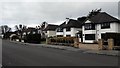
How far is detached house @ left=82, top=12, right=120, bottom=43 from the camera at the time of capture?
48219 millimetres

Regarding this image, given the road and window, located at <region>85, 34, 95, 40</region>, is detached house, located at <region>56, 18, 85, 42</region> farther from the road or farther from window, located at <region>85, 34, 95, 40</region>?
the road

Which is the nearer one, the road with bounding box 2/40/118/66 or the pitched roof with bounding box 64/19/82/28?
the road with bounding box 2/40/118/66

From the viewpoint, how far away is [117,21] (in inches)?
1882

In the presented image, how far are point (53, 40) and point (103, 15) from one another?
14.7 m

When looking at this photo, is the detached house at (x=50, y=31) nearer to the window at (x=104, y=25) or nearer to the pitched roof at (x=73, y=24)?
the pitched roof at (x=73, y=24)

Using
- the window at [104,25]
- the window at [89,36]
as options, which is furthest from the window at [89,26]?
the window at [104,25]

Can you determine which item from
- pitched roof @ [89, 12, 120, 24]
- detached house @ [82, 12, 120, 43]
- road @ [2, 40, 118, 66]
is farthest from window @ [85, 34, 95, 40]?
road @ [2, 40, 118, 66]

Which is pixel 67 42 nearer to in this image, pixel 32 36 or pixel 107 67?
pixel 32 36

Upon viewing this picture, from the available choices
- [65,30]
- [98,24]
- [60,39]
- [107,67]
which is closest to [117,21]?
[98,24]

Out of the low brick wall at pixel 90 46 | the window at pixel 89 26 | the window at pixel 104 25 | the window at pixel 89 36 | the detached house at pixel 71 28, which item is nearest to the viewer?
the low brick wall at pixel 90 46

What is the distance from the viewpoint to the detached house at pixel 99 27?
1898 inches

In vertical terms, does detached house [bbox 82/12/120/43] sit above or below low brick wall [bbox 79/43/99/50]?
above

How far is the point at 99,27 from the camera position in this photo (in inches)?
2035

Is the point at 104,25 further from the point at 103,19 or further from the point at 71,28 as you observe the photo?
the point at 71,28
